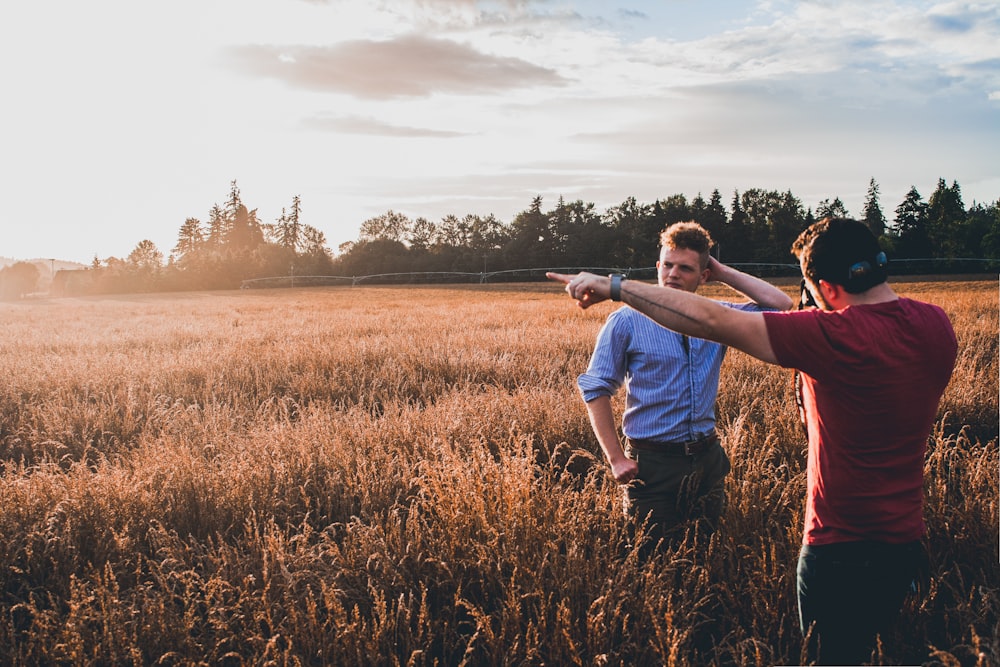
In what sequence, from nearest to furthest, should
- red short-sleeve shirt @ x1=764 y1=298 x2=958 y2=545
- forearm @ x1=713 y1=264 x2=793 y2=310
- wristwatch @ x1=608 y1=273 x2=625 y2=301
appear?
red short-sleeve shirt @ x1=764 y1=298 x2=958 y2=545
wristwatch @ x1=608 y1=273 x2=625 y2=301
forearm @ x1=713 y1=264 x2=793 y2=310

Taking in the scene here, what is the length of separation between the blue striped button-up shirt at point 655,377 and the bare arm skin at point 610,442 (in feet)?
0.17

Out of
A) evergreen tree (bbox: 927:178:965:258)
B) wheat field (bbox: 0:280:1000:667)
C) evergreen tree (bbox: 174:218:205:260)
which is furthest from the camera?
evergreen tree (bbox: 174:218:205:260)

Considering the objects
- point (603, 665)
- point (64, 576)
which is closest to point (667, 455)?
point (603, 665)

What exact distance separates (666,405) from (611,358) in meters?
0.37

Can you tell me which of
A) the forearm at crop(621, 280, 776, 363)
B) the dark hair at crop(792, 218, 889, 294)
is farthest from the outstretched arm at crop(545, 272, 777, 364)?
the dark hair at crop(792, 218, 889, 294)

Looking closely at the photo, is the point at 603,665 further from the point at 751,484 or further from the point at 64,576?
the point at 64,576

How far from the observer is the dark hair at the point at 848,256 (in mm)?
2055

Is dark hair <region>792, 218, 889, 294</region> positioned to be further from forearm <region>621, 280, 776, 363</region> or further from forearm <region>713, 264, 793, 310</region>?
forearm <region>713, 264, 793, 310</region>

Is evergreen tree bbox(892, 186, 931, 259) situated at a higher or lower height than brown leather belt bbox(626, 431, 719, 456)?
higher

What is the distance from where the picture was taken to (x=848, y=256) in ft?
6.77

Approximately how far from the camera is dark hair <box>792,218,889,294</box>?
2.05m

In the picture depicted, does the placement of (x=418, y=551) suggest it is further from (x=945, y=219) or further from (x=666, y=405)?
(x=945, y=219)

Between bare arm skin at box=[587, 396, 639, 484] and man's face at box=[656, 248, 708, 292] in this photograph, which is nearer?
bare arm skin at box=[587, 396, 639, 484]

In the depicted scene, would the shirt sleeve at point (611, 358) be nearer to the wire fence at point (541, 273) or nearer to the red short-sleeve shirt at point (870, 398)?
the red short-sleeve shirt at point (870, 398)
